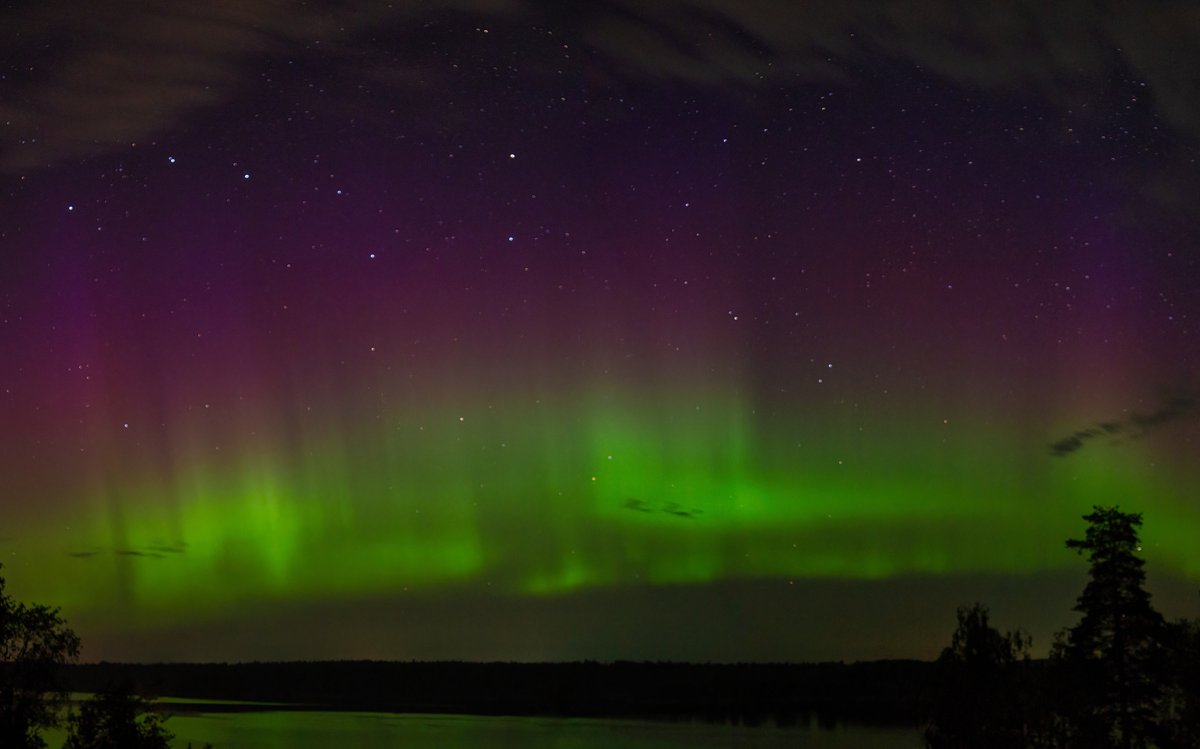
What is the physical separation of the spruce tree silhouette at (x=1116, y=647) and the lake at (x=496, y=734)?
4922 cm

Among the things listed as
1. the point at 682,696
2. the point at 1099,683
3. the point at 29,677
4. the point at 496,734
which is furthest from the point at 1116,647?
the point at 682,696

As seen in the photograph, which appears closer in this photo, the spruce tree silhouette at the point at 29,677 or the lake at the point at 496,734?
the spruce tree silhouette at the point at 29,677

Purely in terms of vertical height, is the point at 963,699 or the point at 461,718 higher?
the point at 963,699

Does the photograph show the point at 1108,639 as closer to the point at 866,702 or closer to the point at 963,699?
the point at 963,699

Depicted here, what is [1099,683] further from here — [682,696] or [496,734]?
[682,696]

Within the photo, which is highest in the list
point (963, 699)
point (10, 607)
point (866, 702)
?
point (10, 607)

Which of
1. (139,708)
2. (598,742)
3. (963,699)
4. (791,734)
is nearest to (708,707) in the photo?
(791,734)

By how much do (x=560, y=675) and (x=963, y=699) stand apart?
170271mm

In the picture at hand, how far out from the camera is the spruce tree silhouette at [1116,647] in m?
32.6

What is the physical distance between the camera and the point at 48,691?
67.5 feet

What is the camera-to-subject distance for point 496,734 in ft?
329

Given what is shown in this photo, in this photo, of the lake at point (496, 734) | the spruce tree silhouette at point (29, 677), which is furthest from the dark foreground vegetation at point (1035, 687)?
the lake at point (496, 734)

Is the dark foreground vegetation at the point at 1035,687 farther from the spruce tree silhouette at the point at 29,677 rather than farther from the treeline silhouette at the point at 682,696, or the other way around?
the treeline silhouette at the point at 682,696

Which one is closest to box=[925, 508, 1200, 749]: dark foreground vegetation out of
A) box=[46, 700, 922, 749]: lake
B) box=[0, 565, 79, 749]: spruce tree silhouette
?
box=[0, 565, 79, 749]: spruce tree silhouette
